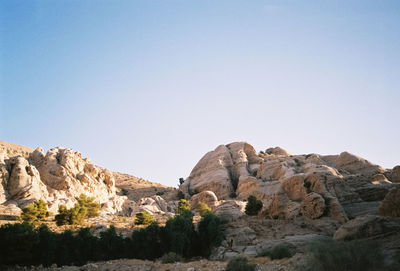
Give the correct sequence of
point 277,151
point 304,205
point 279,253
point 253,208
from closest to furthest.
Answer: point 279,253 < point 304,205 < point 253,208 < point 277,151

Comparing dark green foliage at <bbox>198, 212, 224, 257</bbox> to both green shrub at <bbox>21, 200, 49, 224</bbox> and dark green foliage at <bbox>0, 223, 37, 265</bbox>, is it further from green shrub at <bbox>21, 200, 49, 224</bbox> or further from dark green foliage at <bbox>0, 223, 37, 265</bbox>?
green shrub at <bbox>21, 200, 49, 224</bbox>

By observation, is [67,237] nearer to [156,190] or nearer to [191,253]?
[191,253]

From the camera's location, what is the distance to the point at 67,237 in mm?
24234

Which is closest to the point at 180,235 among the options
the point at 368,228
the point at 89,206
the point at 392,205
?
Answer: the point at 368,228

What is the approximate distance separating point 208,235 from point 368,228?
15356 millimetres

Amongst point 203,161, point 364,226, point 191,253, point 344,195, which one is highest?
point 203,161

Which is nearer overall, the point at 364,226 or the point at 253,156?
the point at 364,226

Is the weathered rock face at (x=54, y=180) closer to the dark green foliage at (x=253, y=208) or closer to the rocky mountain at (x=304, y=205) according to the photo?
the rocky mountain at (x=304, y=205)

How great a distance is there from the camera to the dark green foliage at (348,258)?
1234 cm

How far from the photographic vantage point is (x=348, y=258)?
495 inches

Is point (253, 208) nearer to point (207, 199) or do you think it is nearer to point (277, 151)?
point (207, 199)

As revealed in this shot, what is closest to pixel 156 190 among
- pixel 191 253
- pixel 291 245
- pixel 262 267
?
pixel 191 253

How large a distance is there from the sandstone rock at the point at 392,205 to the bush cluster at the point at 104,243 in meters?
14.4

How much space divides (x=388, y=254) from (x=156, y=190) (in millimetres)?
59446
